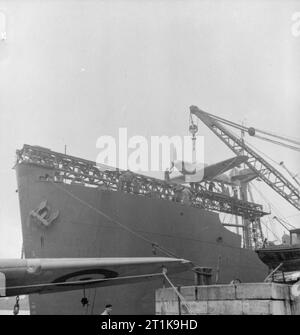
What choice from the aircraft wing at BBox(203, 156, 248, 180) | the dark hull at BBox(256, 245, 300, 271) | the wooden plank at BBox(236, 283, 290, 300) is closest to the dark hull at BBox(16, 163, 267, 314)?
the dark hull at BBox(256, 245, 300, 271)

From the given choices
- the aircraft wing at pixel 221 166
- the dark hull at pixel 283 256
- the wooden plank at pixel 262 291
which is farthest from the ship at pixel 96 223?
the wooden plank at pixel 262 291

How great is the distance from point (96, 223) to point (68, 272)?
8.25 metres

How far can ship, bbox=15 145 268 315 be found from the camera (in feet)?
50.2

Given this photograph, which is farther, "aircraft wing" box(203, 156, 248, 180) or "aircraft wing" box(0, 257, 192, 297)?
"aircraft wing" box(203, 156, 248, 180)

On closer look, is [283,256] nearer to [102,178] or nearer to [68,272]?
[102,178]

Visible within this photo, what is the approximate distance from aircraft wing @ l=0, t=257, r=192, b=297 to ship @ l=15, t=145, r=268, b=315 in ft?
15.6

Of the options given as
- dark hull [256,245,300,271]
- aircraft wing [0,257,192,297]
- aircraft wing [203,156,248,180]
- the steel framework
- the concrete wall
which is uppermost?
aircraft wing [203,156,248,180]

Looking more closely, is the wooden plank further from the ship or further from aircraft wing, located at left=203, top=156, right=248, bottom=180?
aircraft wing, located at left=203, top=156, right=248, bottom=180

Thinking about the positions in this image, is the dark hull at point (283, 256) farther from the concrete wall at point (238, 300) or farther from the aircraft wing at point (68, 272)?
the aircraft wing at point (68, 272)

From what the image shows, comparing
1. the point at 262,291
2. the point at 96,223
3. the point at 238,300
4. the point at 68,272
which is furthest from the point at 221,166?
the point at 68,272

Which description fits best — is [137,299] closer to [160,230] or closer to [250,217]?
[160,230]

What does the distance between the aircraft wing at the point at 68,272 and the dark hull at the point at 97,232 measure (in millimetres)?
5856
